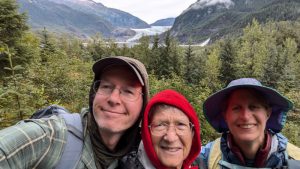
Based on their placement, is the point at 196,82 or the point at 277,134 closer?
the point at 277,134

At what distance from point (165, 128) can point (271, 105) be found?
0.95m

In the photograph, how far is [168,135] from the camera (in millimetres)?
2285

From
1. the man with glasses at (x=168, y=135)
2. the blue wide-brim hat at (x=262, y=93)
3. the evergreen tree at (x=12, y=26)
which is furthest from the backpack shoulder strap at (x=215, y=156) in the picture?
the evergreen tree at (x=12, y=26)

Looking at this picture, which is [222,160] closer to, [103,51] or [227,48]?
[227,48]

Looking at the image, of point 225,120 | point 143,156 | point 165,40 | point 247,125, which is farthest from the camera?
point 165,40

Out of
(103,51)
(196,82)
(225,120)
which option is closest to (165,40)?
(196,82)

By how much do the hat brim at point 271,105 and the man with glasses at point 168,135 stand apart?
422 millimetres

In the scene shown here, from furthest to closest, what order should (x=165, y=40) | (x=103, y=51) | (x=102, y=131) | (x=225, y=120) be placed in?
(x=103, y=51) < (x=165, y=40) < (x=225, y=120) < (x=102, y=131)

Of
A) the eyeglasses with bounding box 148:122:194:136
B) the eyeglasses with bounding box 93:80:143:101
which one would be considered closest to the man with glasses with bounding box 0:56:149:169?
the eyeglasses with bounding box 93:80:143:101

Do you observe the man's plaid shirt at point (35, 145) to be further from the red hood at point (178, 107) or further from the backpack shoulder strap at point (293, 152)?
the backpack shoulder strap at point (293, 152)

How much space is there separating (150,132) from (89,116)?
0.46m

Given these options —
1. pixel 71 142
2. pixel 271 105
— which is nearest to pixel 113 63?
pixel 71 142

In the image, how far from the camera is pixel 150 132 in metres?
2.32

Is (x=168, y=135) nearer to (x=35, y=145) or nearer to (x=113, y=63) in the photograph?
(x=113, y=63)
